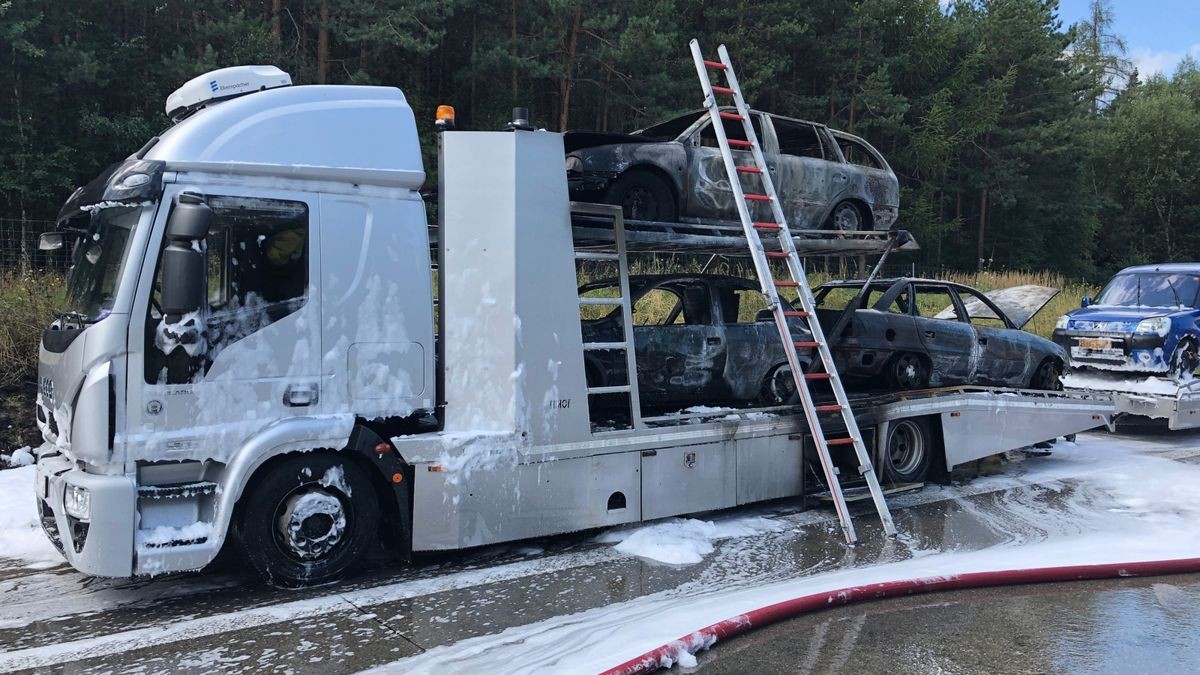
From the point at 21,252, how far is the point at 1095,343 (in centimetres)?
1500

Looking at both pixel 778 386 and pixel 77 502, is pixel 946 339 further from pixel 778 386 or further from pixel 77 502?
pixel 77 502

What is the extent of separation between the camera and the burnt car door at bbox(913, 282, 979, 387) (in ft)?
29.2

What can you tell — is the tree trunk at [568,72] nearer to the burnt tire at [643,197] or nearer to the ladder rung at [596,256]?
the burnt tire at [643,197]

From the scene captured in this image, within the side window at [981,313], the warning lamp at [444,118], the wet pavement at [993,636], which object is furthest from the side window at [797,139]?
the wet pavement at [993,636]

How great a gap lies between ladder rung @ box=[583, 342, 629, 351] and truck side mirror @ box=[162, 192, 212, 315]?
8.65 ft

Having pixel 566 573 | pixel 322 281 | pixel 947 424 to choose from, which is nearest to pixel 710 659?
pixel 566 573

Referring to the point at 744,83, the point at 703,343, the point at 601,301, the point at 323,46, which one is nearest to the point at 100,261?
the point at 601,301

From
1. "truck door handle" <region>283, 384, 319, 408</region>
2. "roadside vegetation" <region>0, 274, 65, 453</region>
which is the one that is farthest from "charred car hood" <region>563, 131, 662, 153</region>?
"roadside vegetation" <region>0, 274, 65, 453</region>

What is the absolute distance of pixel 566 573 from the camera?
5.69 m

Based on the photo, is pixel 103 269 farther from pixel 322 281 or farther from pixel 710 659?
pixel 710 659

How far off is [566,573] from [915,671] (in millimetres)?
2328

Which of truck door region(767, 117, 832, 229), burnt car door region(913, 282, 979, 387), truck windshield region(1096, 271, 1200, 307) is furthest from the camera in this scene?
truck windshield region(1096, 271, 1200, 307)

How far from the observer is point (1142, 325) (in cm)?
1157

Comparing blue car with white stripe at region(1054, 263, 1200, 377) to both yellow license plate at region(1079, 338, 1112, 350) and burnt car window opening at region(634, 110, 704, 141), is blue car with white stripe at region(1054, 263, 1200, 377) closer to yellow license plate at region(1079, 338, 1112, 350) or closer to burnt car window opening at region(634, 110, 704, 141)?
yellow license plate at region(1079, 338, 1112, 350)
